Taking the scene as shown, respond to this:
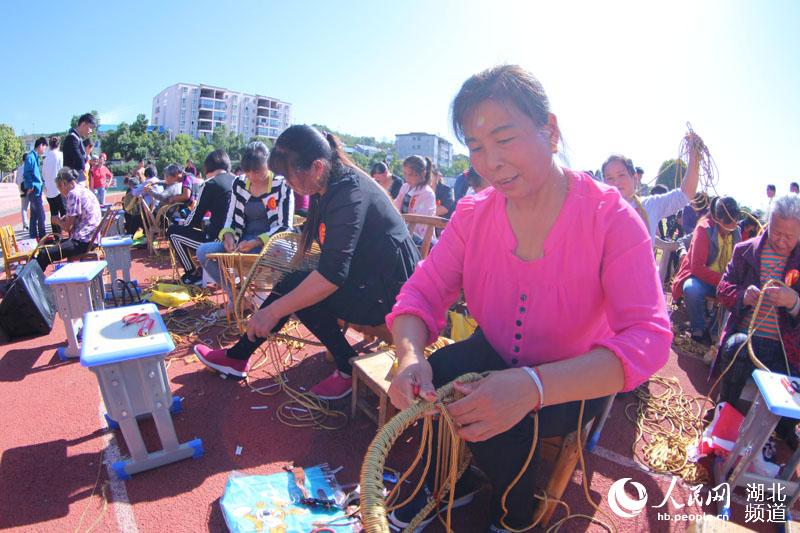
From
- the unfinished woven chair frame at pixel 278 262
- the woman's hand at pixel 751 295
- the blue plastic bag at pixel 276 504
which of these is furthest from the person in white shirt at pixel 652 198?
the blue plastic bag at pixel 276 504

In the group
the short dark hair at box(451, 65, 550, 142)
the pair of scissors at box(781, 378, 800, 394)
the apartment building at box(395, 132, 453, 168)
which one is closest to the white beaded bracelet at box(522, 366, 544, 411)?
the short dark hair at box(451, 65, 550, 142)

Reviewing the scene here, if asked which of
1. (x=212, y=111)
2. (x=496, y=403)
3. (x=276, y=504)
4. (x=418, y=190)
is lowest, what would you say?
(x=212, y=111)

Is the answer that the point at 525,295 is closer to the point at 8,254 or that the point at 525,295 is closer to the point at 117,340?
the point at 117,340

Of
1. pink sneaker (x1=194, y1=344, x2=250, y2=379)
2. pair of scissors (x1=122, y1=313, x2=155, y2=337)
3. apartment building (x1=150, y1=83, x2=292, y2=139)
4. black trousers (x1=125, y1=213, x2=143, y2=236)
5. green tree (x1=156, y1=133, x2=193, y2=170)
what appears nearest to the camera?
pair of scissors (x1=122, y1=313, x2=155, y2=337)

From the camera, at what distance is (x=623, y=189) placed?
329cm

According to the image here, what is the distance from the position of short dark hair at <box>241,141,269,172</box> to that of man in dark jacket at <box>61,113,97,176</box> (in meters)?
4.49

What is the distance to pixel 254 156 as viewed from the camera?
3.87 m

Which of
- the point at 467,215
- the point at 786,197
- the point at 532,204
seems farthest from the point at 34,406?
the point at 786,197

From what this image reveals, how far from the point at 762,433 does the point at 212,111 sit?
9887cm

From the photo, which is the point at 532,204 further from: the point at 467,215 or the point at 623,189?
the point at 623,189

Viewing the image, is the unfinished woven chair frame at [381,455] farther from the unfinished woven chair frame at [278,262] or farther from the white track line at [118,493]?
the unfinished woven chair frame at [278,262]

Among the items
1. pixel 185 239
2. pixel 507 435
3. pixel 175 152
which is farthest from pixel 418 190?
pixel 175 152

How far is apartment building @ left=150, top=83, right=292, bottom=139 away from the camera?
8375cm

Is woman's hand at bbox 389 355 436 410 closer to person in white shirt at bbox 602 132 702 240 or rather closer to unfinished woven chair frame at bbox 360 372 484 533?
unfinished woven chair frame at bbox 360 372 484 533
